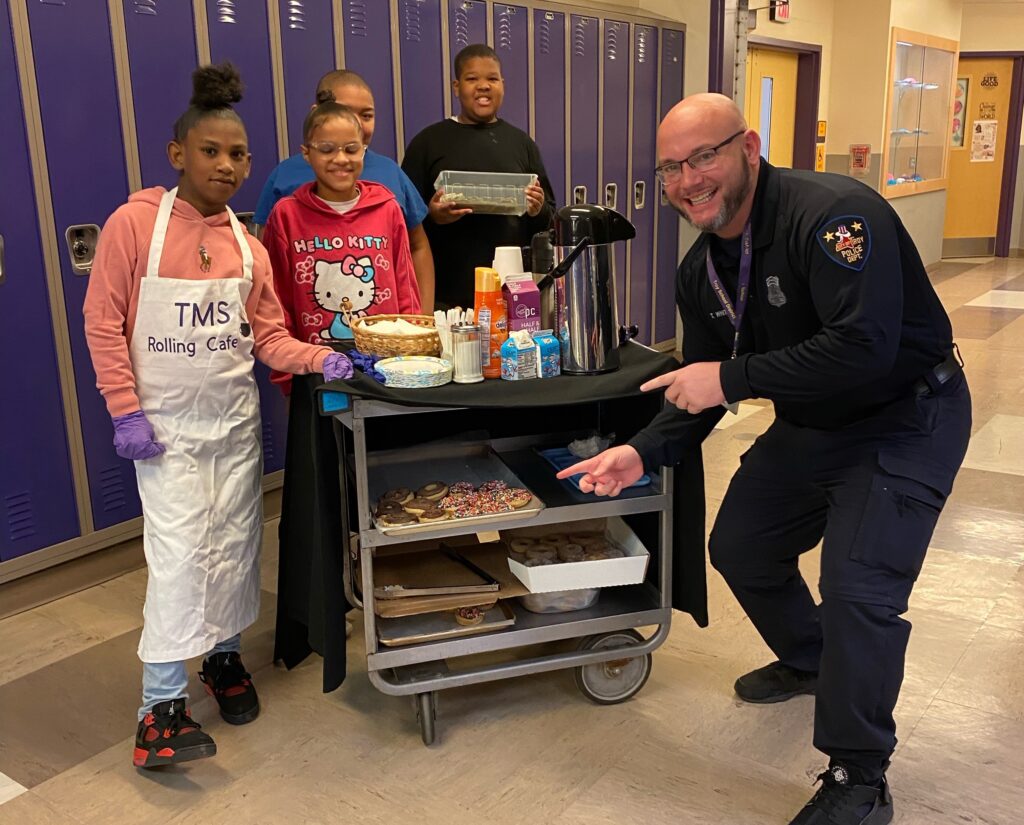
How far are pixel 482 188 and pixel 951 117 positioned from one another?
924 cm

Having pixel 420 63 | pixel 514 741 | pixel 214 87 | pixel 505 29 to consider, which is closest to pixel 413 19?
pixel 420 63

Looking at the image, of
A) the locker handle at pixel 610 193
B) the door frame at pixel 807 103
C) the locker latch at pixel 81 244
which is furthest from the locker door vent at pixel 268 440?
the door frame at pixel 807 103

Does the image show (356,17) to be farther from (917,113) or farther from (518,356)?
(917,113)

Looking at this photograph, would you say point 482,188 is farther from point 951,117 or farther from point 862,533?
point 951,117

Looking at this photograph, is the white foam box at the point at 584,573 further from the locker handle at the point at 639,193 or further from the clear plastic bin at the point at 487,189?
the locker handle at the point at 639,193

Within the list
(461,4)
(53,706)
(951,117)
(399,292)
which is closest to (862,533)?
(399,292)

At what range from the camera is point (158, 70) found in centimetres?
314

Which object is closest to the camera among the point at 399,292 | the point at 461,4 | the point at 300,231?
the point at 300,231

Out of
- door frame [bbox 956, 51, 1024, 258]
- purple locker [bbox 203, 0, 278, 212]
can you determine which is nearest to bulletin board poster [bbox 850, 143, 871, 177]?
door frame [bbox 956, 51, 1024, 258]

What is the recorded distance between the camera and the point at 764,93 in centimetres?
748

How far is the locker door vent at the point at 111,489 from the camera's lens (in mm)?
3156

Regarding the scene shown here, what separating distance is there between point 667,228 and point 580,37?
1.45 m

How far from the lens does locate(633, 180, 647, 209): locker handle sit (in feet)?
18.5

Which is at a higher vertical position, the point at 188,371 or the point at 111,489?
the point at 188,371
